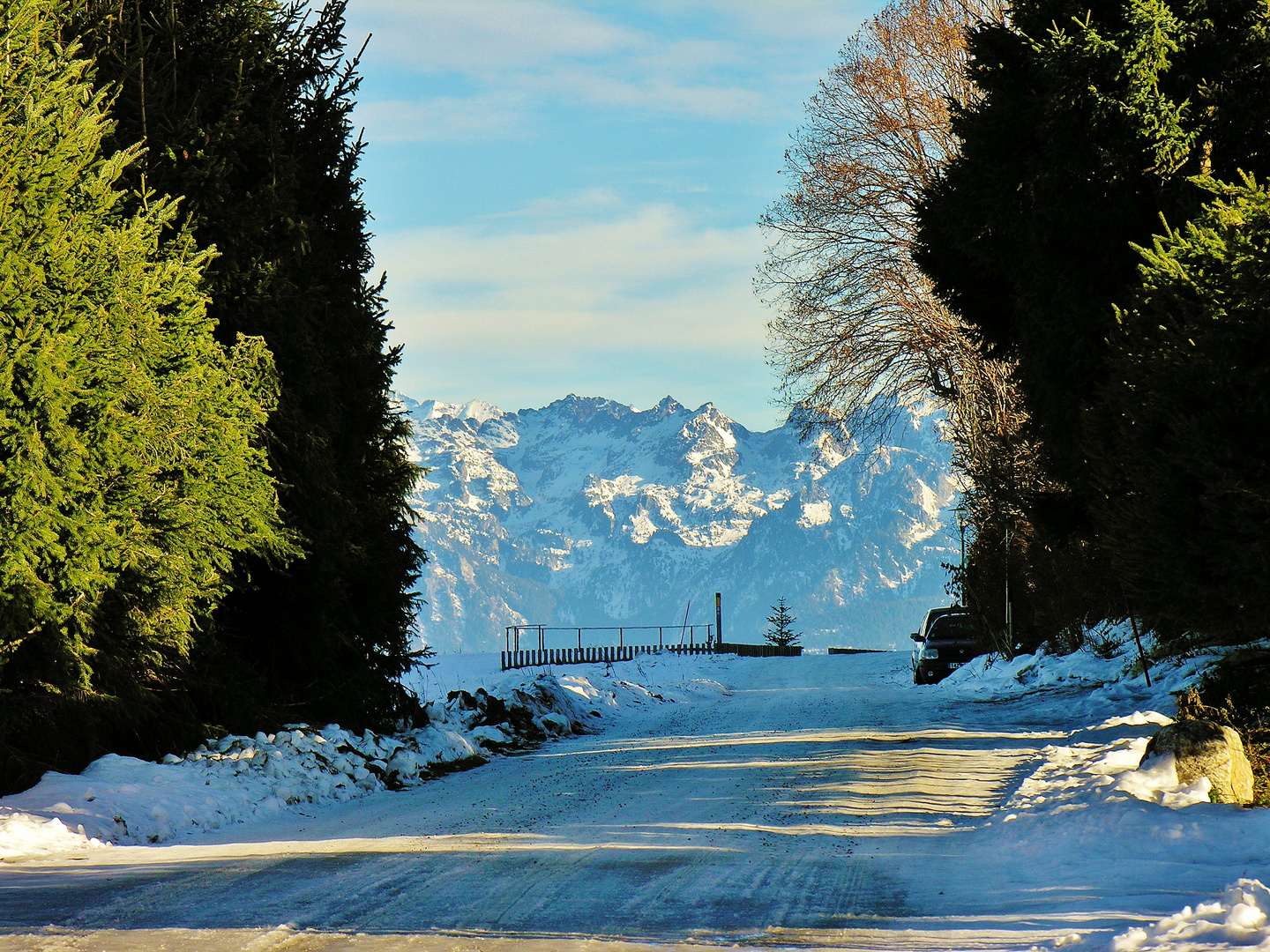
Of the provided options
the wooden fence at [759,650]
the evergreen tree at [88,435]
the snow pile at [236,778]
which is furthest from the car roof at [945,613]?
the wooden fence at [759,650]

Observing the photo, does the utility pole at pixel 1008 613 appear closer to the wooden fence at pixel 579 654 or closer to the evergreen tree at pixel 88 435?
the wooden fence at pixel 579 654

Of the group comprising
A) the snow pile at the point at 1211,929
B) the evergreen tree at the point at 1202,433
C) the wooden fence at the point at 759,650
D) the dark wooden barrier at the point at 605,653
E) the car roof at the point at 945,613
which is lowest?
the wooden fence at the point at 759,650

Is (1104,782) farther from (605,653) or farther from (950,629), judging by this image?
(605,653)

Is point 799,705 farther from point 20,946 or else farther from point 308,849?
point 20,946

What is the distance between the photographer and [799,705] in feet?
71.5

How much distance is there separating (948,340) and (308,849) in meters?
22.4

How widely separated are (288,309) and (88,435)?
4258mm

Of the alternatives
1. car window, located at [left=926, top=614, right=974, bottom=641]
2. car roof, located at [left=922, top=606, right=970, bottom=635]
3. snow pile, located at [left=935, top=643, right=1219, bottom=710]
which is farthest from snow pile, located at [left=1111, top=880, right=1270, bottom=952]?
car roof, located at [left=922, top=606, right=970, bottom=635]

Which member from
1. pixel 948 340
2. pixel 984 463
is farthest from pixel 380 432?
pixel 948 340

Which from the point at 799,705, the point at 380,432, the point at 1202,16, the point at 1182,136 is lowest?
the point at 799,705

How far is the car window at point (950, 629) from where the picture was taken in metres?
29.7

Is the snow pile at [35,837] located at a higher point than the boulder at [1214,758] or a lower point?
lower

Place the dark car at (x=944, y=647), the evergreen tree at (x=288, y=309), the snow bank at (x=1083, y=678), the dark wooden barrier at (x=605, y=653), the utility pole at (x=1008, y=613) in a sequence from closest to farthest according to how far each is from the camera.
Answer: the evergreen tree at (x=288, y=309)
the snow bank at (x=1083, y=678)
the utility pole at (x=1008, y=613)
the dark car at (x=944, y=647)
the dark wooden barrier at (x=605, y=653)

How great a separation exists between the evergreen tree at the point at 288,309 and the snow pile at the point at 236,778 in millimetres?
879
